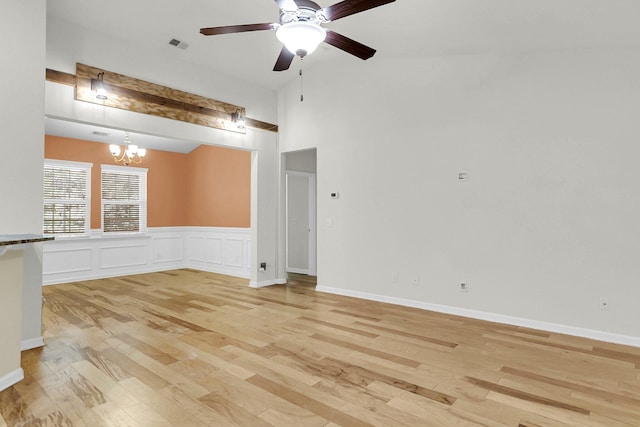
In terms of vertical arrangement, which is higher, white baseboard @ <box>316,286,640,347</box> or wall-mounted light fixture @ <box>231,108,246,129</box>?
wall-mounted light fixture @ <box>231,108,246,129</box>

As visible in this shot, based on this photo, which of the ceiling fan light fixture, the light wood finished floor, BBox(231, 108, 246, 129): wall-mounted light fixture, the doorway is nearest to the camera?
the light wood finished floor

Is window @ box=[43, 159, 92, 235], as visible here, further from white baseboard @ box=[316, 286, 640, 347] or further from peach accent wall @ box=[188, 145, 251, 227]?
white baseboard @ box=[316, 286, 640, 347]

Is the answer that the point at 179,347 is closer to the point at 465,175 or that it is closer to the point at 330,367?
the point at 330,367

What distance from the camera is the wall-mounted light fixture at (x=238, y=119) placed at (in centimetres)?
574

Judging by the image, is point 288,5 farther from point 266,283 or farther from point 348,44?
point 266,283

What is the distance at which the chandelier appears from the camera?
21.8 feet

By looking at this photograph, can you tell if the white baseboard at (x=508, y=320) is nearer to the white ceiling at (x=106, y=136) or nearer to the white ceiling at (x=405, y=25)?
the white ceiling at (x=405, y=25)

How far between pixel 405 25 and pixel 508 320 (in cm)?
348

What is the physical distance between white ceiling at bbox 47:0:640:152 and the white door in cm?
282

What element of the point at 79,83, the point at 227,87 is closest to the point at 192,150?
the point at 227,87

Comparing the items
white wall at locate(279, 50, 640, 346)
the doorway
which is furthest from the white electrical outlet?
the doorway

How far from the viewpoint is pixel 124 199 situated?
294 inches

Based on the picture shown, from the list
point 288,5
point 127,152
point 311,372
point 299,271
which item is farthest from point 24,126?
point 299,271

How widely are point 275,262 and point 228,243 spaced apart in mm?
1502
